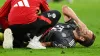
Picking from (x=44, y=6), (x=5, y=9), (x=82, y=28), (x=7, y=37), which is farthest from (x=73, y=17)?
(x=7, y=37)

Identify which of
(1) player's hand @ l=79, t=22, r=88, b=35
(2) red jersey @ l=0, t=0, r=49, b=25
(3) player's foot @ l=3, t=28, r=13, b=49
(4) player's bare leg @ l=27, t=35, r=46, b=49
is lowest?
(4) player's bare leg @ l=27, t=35, r=46, b=49

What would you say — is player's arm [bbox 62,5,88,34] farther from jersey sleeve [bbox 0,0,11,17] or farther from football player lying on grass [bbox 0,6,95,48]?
jersey sleeve [bbox 0,0,11,17]

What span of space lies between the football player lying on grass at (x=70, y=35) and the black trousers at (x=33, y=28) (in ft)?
1.08

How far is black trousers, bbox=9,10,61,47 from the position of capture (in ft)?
34.2

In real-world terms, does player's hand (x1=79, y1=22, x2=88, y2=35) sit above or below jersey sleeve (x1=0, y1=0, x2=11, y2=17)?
below

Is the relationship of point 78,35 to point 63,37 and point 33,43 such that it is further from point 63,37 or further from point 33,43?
point 33,43

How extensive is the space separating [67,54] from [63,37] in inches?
49.8

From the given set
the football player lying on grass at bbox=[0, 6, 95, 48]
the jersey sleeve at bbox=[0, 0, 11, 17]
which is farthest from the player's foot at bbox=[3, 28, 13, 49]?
the football player lying on grass at bbox=[0, 6, 95, 48]

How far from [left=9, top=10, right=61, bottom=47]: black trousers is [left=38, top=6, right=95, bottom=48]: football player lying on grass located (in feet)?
1.08

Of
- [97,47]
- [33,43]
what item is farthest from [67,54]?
[97,47]

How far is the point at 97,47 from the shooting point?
36.9 feet

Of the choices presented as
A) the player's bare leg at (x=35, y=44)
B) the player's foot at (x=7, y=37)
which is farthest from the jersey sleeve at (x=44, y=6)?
the player's foot at (x=7, y=37)

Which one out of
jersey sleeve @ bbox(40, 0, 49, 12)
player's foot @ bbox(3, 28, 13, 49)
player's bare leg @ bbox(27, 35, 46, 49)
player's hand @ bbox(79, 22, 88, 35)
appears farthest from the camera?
jersey sleeve @ bbox(40, 0, 49, 12)

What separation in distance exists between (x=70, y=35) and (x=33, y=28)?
87 centimetres
